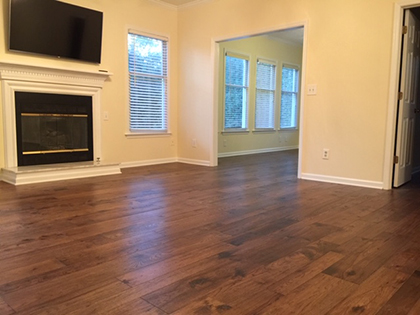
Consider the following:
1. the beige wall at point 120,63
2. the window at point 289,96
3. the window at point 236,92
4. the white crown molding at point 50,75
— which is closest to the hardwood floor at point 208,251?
the white crown molding at point 50,75

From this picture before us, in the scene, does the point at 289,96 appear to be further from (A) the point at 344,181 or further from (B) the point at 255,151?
(A) the point at 344,181

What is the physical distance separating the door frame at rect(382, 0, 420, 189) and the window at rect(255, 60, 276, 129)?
4.42 meters

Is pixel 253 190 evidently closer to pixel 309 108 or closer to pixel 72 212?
pixel 309 108

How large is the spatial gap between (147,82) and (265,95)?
11.6 ft

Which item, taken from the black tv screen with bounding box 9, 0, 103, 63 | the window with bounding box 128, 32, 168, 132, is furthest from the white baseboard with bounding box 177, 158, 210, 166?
the black tv screen with bounding box 9, 0, 103, 63

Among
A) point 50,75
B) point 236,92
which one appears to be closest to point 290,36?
point 236,92

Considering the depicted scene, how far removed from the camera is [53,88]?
468cm

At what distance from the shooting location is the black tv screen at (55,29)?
4285 millimetres

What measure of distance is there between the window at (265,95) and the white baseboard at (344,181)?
377 centimetres

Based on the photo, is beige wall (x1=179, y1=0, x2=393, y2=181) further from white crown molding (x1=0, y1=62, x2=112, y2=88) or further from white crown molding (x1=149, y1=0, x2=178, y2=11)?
white crown molding (x1=0, y1=62, x2=112, y2=88)

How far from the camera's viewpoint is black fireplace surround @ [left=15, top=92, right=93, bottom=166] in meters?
4.49

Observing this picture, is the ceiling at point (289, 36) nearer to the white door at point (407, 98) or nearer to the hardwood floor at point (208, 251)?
the white door at point (407, 98)

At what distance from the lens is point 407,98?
13.5 feet

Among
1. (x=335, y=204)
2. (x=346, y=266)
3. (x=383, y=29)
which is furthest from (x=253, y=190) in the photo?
(x=383, y=29)
